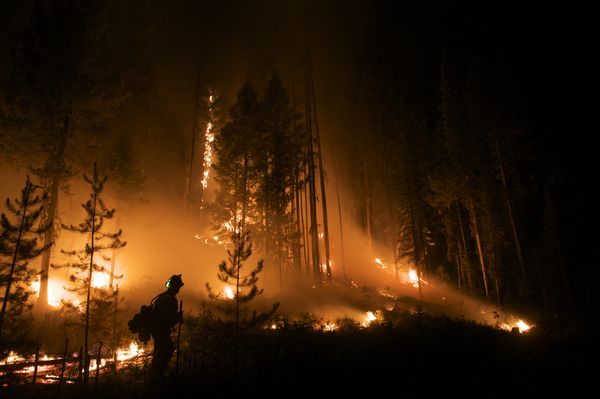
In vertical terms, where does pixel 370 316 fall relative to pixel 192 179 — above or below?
below

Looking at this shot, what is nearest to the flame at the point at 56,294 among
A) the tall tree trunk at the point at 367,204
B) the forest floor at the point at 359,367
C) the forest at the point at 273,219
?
the forest at the point at 273,219

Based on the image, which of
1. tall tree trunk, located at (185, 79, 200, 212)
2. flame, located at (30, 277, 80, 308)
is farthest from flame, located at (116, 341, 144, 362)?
tall tree trunk, located at (185, 79, 200, 212)

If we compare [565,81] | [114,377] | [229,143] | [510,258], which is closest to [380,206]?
[510,258]

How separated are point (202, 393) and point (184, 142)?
1301 inches

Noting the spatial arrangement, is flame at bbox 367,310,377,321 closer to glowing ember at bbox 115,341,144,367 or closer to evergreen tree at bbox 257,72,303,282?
evergreen tree at bbox 257,72,303,282

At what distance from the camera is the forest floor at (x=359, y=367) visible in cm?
764

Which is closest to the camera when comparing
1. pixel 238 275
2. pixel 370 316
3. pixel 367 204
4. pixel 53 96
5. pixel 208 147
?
pixel 238 275

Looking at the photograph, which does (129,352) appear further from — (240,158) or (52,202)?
(240,158)

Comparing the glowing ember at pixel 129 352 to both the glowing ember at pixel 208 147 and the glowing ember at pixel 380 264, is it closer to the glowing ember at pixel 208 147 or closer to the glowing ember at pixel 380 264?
the glowing ember at pixel 208 147

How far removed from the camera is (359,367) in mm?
9078

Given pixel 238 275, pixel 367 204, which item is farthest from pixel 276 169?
pixel 367 204

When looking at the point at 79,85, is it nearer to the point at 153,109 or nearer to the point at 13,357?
the point at 13,357

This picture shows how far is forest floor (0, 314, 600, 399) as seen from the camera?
7645 millimetres

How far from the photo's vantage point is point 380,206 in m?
39.1
